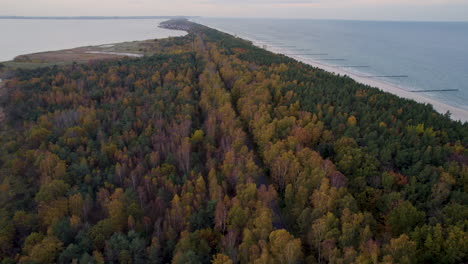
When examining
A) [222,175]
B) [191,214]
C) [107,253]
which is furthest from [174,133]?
[107,253]

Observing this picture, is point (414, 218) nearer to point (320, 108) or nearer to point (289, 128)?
point (289, 128)

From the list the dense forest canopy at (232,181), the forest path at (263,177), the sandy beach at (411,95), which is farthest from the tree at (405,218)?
the sandy beach at (411,95)

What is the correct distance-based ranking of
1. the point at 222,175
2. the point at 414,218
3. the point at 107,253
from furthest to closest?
the point at 222,175
the point at 414,218
the point at 107,253

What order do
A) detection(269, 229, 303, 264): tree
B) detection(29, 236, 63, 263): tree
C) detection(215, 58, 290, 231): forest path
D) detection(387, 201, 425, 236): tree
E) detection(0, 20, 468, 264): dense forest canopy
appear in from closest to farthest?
1. detection(269, 229, 303, 264): tree
2. detection(29, 236, 63, 263): tree
3. detection(0, 20, 468, 264): dense forest canopy
4. detection(387, 201, 425, 236): tree
5. detection(215, 58, 290, 231): forest path

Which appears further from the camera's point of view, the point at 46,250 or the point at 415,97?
the point at 415,97

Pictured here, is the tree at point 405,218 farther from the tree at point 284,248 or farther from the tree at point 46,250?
the tree at point 46,250

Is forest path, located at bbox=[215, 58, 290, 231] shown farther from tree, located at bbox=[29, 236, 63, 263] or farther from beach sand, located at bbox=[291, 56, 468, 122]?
beach sand, located at bbox=[291, 56, 468, 122]

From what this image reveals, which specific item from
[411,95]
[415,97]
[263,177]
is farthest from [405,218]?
[411,95]

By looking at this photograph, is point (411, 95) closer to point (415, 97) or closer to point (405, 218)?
point (415, 97)

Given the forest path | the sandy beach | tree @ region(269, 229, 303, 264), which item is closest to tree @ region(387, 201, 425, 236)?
the forest path
